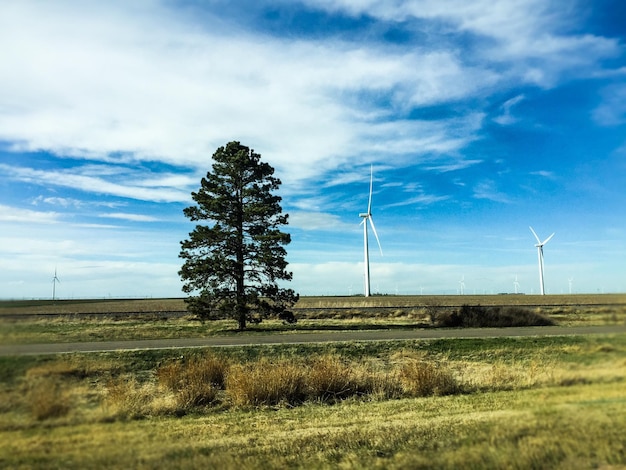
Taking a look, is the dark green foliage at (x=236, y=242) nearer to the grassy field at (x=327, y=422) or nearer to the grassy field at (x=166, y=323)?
the grassy field at (x=166, y=323)

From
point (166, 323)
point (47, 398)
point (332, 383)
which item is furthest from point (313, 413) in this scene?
point (166, 323)

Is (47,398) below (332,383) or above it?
above

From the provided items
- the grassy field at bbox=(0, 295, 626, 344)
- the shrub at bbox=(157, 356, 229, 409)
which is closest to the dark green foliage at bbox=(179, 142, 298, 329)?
the grassy field at bbox=(0, 295, 626, 344)

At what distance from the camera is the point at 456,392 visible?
50.6 ft

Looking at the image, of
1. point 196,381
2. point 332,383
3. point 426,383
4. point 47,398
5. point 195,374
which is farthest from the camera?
A: point 195,374

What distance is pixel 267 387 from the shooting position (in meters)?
15.0

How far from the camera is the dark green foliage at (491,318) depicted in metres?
39.8

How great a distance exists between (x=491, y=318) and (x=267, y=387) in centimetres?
3010

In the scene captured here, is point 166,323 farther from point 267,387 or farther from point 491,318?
point 267,387

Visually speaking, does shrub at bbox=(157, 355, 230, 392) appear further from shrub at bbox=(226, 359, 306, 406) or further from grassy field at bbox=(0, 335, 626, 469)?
shrub at bbox=(226, 359, 306, 406)

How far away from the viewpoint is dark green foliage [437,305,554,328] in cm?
3978

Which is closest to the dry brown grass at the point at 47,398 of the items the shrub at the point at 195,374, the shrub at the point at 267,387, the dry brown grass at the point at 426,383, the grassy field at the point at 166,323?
the grassy field at the point at 166,323

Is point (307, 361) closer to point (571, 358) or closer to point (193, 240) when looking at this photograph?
point (571, 358)

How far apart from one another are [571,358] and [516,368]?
13872mm
